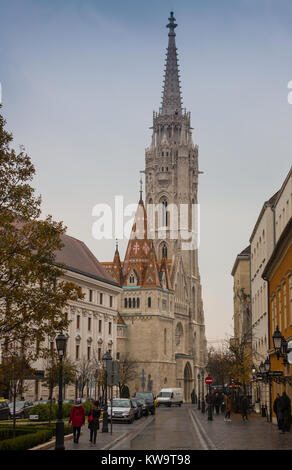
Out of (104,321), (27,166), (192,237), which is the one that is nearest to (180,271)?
(192,237)

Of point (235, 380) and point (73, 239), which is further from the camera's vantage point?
point (73, 239)

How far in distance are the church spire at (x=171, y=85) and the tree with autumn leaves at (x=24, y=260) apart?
130013 millimetres

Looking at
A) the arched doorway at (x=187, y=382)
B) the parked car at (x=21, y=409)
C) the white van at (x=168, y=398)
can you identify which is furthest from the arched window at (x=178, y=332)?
the parked car at (x=21, y=409)

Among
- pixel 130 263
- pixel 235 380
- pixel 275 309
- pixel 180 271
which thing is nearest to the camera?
pixel 275 309

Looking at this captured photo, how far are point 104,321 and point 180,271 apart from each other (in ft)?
167

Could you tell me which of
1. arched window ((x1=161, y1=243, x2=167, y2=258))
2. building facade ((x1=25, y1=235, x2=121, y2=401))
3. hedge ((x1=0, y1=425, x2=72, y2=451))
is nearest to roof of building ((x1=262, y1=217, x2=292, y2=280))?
hedge ((x1=0, y1=425, x2=72, y2=451))

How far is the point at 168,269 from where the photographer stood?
132375 millimetres

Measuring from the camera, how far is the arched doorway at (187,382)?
12716cm

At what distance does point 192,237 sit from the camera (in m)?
142

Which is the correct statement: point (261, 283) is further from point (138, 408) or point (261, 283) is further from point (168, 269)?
point (168, 269)

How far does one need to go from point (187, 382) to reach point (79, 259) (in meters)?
54.8
